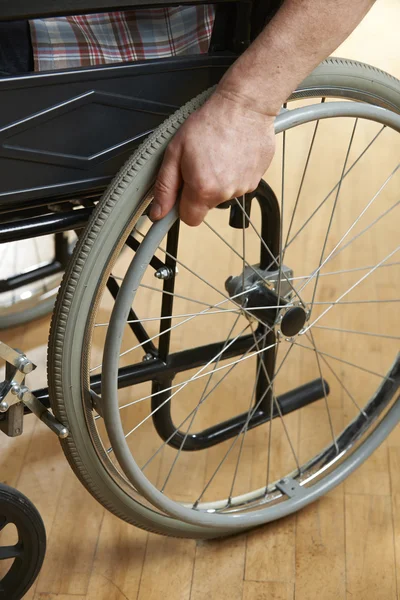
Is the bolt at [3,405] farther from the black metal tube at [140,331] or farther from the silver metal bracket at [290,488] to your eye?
the silver metal bracket at [290,488]

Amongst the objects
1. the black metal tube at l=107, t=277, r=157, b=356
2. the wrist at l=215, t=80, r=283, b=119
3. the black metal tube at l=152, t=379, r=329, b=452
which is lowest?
the black metal tube at l=152, t=379, r=329, b=452

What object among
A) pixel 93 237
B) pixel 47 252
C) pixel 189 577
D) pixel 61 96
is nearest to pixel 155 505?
pixel 189 577

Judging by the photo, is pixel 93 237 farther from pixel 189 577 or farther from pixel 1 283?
pixel 1 283

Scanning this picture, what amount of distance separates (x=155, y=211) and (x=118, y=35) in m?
0.27

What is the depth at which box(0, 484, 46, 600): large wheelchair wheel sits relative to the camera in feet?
3.78

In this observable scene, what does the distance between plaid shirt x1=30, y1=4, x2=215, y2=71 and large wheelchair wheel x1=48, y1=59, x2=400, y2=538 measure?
0.56ft

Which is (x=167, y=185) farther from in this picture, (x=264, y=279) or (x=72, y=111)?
(x=264, y=279)

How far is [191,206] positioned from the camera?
0.99 metres

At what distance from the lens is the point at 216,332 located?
183 cm

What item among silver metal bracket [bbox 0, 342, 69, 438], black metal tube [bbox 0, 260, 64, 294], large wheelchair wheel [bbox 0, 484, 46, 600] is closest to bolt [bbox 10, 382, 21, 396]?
silver metal bracket [bbox 0, 342, 69, 438]

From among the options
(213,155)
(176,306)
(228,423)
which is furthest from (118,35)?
(176,306)

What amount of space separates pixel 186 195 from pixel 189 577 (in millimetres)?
702

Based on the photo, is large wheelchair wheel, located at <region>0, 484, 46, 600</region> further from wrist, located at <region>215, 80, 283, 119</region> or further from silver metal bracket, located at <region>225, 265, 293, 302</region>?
wrist, located at <region>215, 80, 283, 119</region>

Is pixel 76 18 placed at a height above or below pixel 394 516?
above
